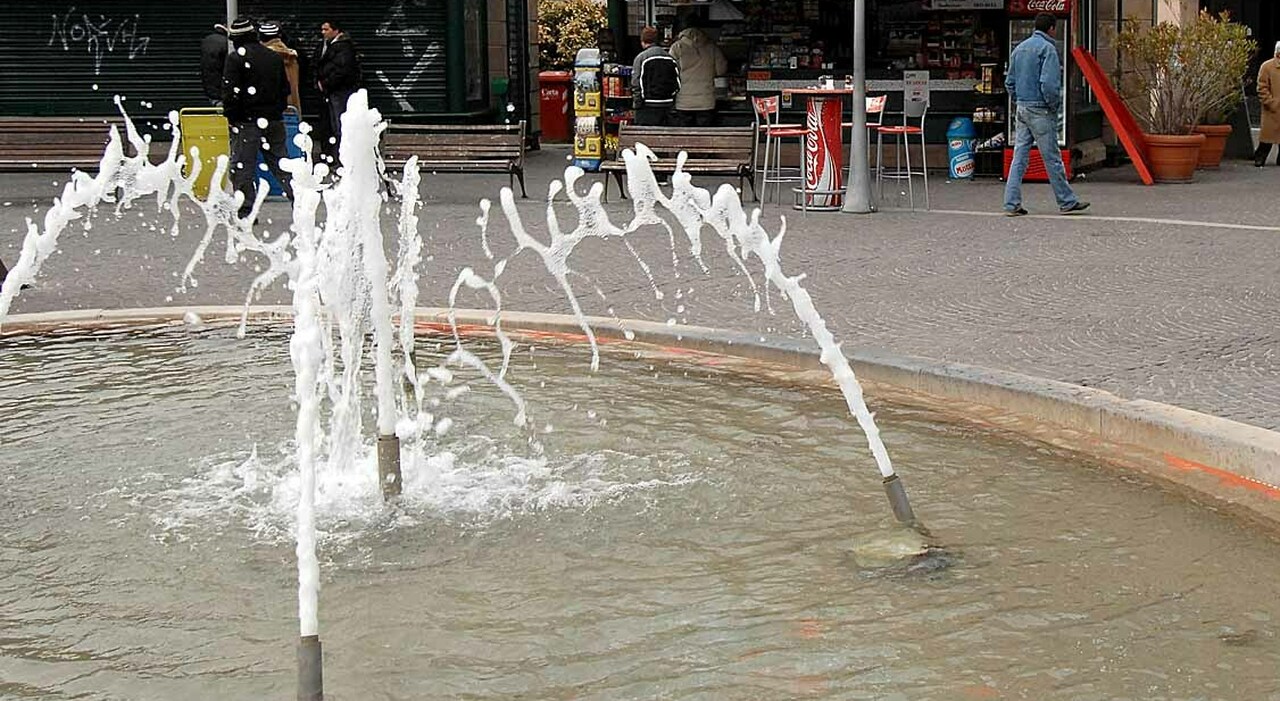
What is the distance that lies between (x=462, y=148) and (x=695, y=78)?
10.2ft

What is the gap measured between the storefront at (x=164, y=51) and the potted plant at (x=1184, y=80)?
840 cm

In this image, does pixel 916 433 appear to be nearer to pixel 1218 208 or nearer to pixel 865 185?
pixel 865 185

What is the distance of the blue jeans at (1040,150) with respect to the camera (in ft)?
50.9

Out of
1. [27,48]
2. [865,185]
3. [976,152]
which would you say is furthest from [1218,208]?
[27,48]

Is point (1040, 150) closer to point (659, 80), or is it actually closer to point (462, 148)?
point (659, 80)

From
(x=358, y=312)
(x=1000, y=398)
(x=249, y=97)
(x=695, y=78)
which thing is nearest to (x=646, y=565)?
(x=1000, y=398)

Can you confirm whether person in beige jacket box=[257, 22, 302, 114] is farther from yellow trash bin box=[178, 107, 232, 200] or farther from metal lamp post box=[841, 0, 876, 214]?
metal lamp post box=[841, 0, 876, 214]

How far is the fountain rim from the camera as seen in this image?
6156 millimetres

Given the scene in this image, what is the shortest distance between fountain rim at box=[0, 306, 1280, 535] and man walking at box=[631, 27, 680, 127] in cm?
995

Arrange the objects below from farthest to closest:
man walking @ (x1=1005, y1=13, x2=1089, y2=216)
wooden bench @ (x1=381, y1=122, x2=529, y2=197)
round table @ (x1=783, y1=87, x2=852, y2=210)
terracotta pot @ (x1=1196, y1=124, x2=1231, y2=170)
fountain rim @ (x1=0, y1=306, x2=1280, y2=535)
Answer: terracotta pot @ (x1=1196, y1=124, x2=1231, y2=170) → wooden bench @ (x1=381, y1=122, x2=529, y2=197) → round table @ (x1=783, y1=87, x2=852, y2=210) → man walking @ (x1=1005, y1=13, x2=1089, y2=216) → fountain rim @ (x1=0, y1=306, x2=1280, y2=535)

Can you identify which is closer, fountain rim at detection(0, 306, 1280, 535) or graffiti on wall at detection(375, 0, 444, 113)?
fountain rim at detection(0, 306, 1280, 535)

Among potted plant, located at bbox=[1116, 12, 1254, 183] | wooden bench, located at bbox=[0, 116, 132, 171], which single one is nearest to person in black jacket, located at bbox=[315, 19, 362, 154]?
wooden bench, located at bbox=[0, 116, 132, 171]

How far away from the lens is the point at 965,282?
11.0 metres

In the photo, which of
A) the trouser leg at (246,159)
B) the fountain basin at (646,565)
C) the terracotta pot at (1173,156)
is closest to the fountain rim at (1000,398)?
the fountain basin at (646,565)
